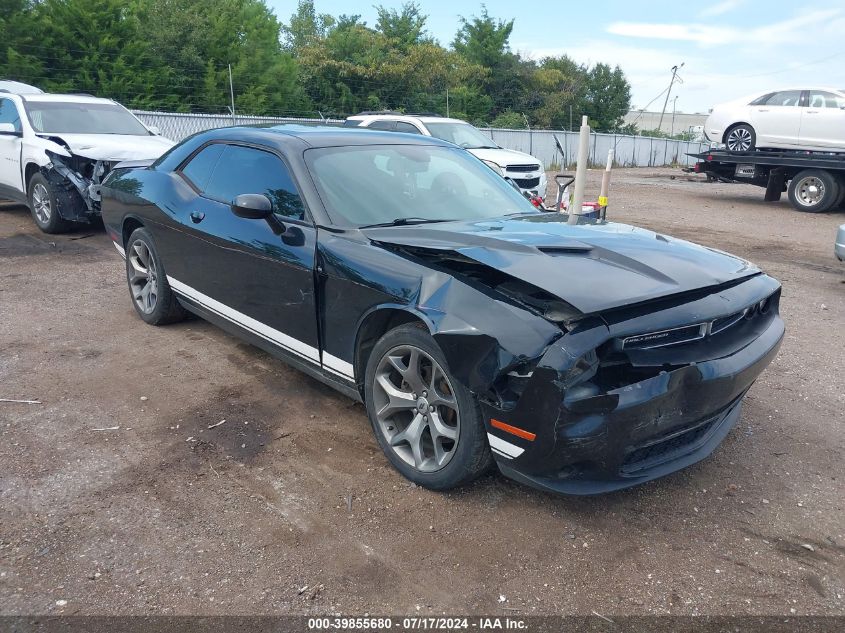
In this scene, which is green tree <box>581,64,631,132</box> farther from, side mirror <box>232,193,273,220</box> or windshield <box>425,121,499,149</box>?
side mirror <box>232,193,273,220</box>

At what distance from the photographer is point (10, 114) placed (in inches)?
365

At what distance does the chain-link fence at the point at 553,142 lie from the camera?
19812 mm

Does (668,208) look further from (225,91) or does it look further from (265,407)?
(225,91)

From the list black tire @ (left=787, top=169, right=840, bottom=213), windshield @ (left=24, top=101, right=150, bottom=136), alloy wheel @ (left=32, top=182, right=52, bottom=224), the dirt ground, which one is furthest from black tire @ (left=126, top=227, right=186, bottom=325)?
black tire @ (left=787, top=169, right=840, bottom=213)

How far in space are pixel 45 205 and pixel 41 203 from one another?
0.34ft

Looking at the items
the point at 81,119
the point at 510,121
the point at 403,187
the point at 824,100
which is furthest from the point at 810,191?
the point at 510,121

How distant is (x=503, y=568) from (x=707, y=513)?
1.02 metres

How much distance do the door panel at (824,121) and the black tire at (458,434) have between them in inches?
580

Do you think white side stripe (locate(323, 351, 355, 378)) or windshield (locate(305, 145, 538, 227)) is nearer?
white side stripe (locate(323, 351, 355, 378))

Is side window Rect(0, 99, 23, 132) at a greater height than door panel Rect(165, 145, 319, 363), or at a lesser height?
greater

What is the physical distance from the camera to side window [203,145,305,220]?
150 inches

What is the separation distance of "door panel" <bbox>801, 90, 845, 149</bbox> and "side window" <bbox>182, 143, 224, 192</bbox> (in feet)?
46.6

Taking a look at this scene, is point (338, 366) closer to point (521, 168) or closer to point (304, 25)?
point (521, 168)

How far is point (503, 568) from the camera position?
8.70ft
